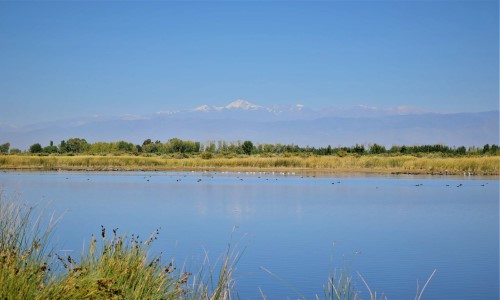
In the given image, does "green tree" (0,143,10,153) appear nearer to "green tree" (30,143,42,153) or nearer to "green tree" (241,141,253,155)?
"green tree" (30,143,42,153)

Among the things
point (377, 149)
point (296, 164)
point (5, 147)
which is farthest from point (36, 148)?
point (296, 164)

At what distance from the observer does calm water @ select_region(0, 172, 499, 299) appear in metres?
8.72

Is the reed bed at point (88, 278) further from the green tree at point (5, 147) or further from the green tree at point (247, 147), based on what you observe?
the green tree at point (5, 147)

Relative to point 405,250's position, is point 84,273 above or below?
above

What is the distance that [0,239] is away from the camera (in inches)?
220

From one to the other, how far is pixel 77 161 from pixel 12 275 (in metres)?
42.0

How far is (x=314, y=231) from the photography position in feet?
43.3

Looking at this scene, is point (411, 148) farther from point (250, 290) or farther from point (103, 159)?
point (250, 290)

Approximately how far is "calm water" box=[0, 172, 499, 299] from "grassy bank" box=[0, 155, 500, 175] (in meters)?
14.0

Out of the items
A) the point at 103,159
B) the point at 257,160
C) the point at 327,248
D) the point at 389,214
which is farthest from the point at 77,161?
the point at 327,248

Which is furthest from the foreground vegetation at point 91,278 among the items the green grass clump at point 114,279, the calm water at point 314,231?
the calm water at point 314,231

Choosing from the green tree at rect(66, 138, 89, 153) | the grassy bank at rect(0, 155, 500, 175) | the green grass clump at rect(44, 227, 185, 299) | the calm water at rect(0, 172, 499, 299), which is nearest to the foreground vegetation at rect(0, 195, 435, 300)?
the green grass clump at rect(44, 227, 185, 299)

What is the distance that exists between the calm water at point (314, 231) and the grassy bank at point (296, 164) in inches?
552

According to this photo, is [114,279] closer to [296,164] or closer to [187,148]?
[296,164]
